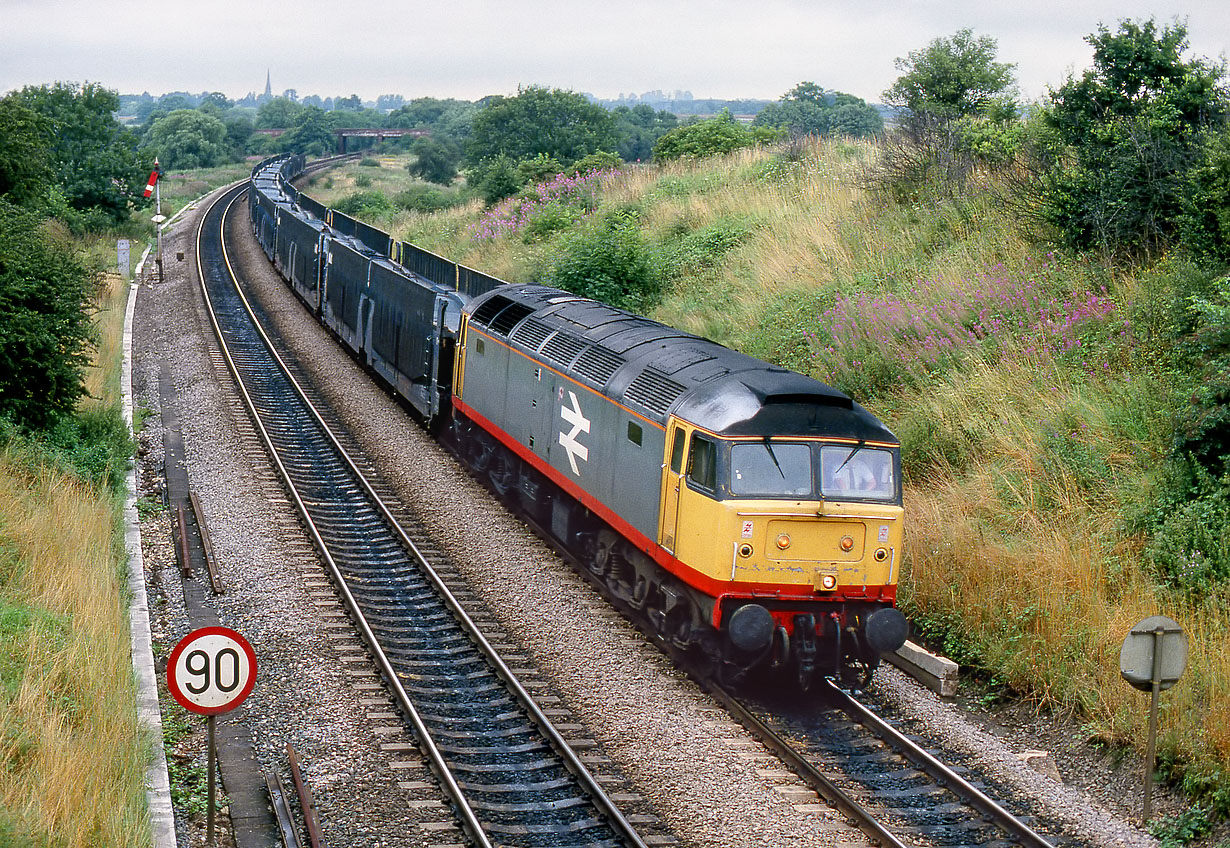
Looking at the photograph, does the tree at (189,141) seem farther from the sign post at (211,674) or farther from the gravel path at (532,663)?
the sign post at (211,674)

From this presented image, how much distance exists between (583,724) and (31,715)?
461 centimetres

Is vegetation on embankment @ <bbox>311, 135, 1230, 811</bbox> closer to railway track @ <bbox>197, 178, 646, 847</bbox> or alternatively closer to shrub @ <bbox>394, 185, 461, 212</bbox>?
railway track @ <bbox>197, 178, 646, 847</bbox>

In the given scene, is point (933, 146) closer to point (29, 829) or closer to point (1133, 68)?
point (1133, 68)

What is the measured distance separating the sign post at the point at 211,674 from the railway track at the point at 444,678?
1913mm

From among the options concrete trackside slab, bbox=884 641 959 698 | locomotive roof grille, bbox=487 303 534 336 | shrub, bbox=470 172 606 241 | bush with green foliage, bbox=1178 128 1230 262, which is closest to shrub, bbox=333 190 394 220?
shrub, bbox=470 172 606 241

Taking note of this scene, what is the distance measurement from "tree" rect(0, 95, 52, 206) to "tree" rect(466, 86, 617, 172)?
29.3 metres

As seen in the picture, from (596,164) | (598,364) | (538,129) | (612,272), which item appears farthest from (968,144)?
(538,129)

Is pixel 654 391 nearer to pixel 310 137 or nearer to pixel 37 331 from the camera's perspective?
pixel 37 331

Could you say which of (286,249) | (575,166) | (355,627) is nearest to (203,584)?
(355,627)

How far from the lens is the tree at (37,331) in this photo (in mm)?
17234

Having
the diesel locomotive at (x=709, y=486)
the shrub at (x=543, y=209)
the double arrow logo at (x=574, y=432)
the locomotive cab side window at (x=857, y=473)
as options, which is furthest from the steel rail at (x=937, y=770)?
the shrub at (x=543, y=209)

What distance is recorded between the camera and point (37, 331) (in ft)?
57.5

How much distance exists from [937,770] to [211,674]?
5891 millimetres

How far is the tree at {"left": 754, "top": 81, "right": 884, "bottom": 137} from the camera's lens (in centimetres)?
8656
